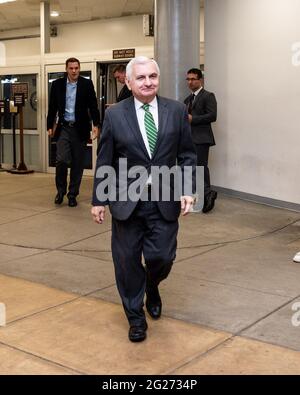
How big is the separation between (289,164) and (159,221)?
423 centimetres

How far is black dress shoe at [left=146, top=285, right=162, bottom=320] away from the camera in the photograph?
3.70 m

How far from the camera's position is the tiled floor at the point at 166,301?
3.11m

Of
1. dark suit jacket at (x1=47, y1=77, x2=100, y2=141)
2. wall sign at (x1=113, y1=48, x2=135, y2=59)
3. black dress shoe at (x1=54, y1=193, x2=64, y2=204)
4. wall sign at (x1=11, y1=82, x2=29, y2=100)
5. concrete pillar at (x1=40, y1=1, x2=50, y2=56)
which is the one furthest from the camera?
concrete pillar at (x1=40, y1=1, x2=50, y2=56)

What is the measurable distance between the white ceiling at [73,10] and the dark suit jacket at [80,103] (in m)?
3.69

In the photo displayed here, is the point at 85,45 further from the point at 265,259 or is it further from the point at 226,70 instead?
the point at 265,259

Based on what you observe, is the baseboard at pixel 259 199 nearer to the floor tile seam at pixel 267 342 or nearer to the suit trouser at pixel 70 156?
the suit trouser at pixel 70 156

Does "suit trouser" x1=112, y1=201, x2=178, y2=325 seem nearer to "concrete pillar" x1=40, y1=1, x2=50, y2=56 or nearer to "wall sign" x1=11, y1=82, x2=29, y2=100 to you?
"wall sign" x1=11, y1=82, x2=29, y2=100

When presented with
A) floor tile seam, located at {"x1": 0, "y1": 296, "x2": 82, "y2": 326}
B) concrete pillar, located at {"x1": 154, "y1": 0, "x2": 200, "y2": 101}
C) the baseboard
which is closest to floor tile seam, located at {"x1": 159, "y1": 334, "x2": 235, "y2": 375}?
Answer: floor tile seam, located at {"x1": 0, "y1": 296, "x2": 82, "y2": 326}

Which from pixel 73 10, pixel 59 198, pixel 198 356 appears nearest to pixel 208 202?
pixel 59 198

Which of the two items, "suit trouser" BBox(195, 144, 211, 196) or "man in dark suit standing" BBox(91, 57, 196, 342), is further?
"suit trouser" BBox(195, 144, 211, 196)

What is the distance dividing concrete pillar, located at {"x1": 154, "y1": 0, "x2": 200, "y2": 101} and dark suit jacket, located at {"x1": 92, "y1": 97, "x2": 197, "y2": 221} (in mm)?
4196

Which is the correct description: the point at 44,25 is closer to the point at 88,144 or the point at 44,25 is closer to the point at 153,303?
the point at 88,144

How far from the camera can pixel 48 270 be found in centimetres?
475

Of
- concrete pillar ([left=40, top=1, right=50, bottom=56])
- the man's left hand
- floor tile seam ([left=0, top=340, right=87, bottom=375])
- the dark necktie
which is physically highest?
concrete pillar ([left=40, top=1, right=50, bottom=56])
